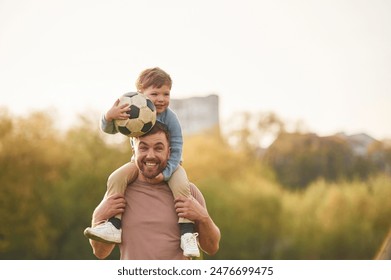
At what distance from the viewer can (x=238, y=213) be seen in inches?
455

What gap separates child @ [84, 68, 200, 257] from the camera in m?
4.51

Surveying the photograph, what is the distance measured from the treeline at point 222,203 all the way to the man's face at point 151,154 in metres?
6.85

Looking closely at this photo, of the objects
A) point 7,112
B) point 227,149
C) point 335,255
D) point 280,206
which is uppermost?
point 7,112

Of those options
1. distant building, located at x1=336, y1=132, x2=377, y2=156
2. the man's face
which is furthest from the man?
distant building, located at x1=336, y1=132, x2=377, y2=156

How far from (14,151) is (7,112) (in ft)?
2.24

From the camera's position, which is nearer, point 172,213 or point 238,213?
point 172,213

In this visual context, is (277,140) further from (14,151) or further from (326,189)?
(14,151)

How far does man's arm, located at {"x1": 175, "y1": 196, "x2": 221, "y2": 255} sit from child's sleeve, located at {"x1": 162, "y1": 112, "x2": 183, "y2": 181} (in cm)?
18

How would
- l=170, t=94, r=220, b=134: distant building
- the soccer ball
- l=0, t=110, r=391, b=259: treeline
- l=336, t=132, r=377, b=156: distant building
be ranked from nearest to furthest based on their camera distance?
the soccer ball → l=170, t=94, r=220, b=134: distant building → l=0, t=110, r=391, b=259: treeline → l=336, t=132, r=377, b=156: distant building

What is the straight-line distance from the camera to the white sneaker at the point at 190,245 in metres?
4.43

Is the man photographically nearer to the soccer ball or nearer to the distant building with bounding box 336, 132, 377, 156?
the soccer ball
